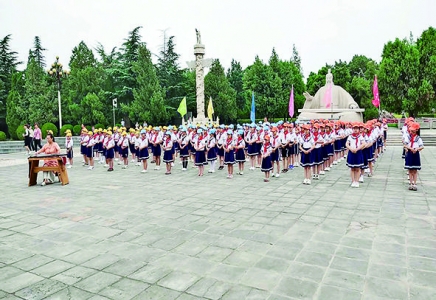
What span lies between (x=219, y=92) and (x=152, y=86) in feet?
26.1

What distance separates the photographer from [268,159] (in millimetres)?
10703

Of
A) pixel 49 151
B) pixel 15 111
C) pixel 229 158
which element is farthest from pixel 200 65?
pixel 49 151

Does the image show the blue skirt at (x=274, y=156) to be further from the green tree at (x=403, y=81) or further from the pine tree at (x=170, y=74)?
the green tree at (x=403, y=81)

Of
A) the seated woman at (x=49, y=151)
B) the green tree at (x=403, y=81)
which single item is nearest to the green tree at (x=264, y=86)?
the green tree at (x=403, y=81)

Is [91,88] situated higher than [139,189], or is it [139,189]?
[91,88]

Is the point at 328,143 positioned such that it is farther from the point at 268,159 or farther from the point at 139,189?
the point at 139,189

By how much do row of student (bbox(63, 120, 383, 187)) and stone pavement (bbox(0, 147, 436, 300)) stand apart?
1.25 m

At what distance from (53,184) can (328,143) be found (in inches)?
368

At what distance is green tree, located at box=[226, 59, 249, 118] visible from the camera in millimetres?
43562

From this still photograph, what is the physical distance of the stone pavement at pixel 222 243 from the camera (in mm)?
3990

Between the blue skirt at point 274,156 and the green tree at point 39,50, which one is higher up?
the green tree at point 39,50

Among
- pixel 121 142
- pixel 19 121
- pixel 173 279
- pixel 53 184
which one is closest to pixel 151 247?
pixel 173 279

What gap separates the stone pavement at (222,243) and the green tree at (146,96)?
20.2 meters

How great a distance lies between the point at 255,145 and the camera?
43.6ft
